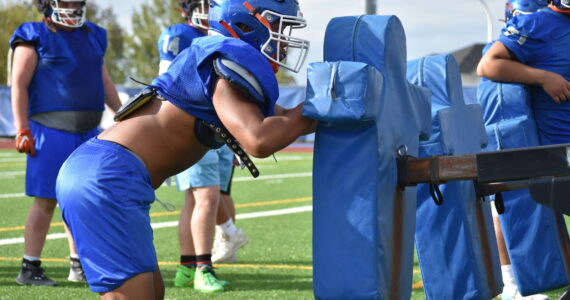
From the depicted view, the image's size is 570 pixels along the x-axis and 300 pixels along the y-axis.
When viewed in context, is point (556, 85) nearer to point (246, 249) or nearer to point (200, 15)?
point (200, 15)

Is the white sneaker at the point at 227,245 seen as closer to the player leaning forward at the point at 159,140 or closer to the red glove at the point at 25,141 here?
the red glove at the point at 25,141

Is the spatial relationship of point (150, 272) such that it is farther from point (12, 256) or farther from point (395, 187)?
point (12, 256)

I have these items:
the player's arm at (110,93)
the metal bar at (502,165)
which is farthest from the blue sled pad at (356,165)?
the player's arm at (110,93)

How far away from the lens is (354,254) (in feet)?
9.01

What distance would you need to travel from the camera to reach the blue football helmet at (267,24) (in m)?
2.89

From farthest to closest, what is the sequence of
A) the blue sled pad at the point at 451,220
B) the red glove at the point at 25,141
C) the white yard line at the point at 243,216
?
1. the white yard line at the point at 243,216
2. the red glove at the point at 25,141
3. the blue sled pad at the point at 451,220

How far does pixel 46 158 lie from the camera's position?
5.28m

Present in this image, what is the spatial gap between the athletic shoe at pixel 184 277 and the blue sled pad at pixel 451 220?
1.91 metres

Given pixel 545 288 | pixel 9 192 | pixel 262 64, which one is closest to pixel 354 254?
pixel 262 64

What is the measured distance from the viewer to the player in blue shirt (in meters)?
4.06

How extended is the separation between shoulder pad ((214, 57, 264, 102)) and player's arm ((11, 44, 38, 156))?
290cm

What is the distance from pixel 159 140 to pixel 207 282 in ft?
7.52

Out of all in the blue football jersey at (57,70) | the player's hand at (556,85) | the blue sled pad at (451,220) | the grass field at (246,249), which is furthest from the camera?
the blue football jersey at (57,70)

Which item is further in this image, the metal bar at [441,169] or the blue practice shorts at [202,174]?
the blue practice shorts at [202,174]
